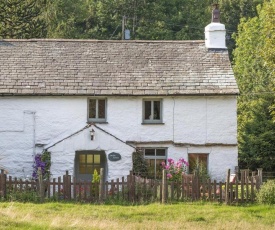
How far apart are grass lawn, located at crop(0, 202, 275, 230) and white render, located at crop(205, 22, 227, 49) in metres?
12.4

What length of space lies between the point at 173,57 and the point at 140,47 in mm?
1978

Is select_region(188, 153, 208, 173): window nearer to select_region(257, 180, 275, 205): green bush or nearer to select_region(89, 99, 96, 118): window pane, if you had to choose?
select_region(89, 99, 96, 118): window pane

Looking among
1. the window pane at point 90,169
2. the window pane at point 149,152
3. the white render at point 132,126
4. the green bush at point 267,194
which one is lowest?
the green bush at point 267,194

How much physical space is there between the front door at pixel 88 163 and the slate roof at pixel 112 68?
9.30 ft

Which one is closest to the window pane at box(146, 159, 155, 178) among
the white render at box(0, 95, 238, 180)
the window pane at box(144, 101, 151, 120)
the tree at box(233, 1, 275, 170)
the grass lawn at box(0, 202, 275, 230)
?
the white render at box(0, 95, 238, 180)

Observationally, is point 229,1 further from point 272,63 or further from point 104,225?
point 104,225

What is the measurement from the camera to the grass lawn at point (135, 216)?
1853 centimetres

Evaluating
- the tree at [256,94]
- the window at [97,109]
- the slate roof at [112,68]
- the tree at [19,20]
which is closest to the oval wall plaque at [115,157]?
the window at [97,109]

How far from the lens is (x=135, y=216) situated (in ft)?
68.4

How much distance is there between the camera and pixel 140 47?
34.2 m

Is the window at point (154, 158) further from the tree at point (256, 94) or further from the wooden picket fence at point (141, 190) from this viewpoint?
the wooden picket fence at point (141, 190)

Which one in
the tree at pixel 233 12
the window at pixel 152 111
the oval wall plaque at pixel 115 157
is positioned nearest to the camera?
the oval wall plaque at pixel 115 157

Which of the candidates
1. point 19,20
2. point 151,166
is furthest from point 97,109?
point 19,20

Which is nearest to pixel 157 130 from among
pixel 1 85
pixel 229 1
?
pixel 1 85
